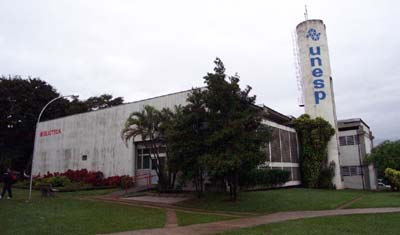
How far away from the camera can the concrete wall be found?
27281mm

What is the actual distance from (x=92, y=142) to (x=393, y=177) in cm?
2515

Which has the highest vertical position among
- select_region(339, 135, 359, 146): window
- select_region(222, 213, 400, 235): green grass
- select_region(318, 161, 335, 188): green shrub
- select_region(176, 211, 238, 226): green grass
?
select_region(339, 135, 359, 146): window

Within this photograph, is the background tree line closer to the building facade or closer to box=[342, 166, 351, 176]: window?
the building facade

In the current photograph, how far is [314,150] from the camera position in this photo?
1227 inches

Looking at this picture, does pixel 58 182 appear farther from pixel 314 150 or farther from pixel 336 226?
pixel 314 150

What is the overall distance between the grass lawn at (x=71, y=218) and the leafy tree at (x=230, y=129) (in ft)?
12.0

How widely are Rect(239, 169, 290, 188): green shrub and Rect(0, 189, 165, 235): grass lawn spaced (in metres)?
8.05

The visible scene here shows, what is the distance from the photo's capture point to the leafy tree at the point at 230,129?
15.3 m

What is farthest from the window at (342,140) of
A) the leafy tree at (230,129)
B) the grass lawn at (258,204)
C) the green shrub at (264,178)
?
the leafy tree at (230,129)

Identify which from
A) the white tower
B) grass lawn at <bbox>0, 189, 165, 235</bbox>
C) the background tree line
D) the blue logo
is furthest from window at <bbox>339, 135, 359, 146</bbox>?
the background tree line

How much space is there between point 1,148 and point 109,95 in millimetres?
17650

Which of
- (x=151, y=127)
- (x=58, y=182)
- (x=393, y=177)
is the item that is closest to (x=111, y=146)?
(x=58, y=182)

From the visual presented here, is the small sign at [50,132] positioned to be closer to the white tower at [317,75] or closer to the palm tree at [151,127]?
the palm tree at [151,127]

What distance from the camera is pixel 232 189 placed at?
18422 mm
